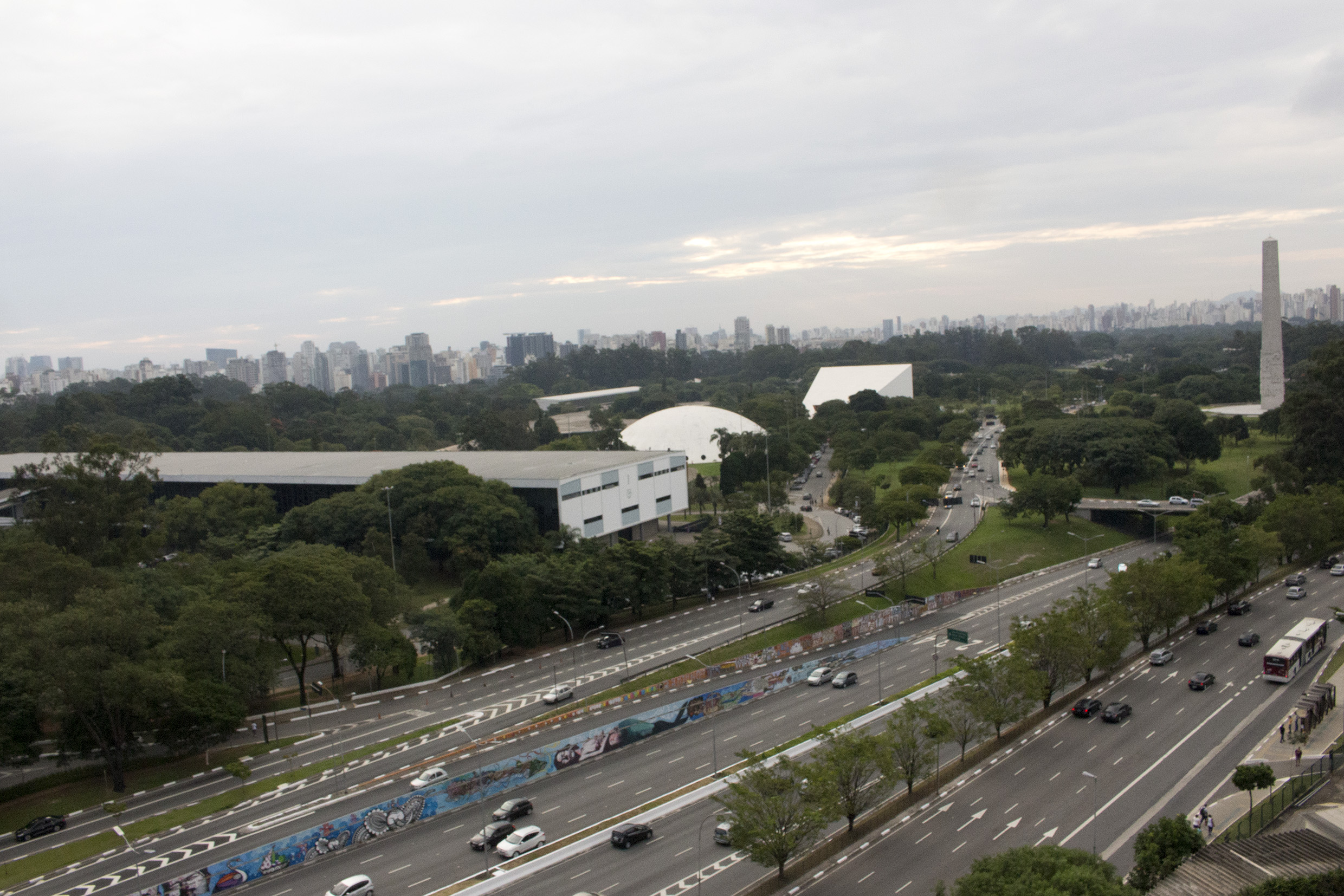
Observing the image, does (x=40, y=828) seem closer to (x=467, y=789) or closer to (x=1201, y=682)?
(x=467, y=789)

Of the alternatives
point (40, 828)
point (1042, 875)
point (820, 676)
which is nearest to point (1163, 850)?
point (1042, 875)

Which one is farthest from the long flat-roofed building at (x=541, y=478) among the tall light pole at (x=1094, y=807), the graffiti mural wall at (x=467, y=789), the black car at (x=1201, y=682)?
the tall light pole at (x=1094, y=807)

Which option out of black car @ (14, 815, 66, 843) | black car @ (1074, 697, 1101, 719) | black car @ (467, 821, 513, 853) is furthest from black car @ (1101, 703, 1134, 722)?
black car @ (14, 815, 66, 843)

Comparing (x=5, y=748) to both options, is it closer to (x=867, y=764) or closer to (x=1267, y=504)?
(x=867, y=764)

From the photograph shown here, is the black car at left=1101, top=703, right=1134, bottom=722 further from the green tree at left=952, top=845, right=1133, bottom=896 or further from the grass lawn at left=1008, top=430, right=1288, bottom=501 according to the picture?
Result: the grass lawn at left=1008, top=430, right=1288, bottom=501

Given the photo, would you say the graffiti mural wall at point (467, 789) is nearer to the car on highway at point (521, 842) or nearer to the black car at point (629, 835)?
the car on highway at point (521, 842)

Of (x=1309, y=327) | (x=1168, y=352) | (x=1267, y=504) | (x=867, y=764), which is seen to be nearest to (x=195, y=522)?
(x=867, y=764)
